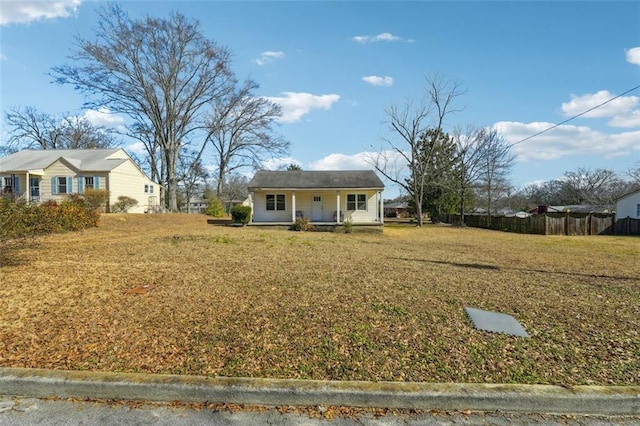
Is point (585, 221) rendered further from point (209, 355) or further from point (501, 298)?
point (209, 355)

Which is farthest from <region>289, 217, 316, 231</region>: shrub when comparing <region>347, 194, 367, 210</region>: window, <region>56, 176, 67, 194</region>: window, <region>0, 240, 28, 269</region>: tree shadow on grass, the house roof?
<region>56, 176, 67, 194</region>: window

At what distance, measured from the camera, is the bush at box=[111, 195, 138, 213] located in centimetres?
2488

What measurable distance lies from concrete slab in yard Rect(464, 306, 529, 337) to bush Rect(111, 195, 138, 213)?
25891mm

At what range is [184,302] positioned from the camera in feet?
15.4

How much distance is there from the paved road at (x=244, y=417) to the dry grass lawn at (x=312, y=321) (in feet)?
1.14

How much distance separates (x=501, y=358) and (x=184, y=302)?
146 inches

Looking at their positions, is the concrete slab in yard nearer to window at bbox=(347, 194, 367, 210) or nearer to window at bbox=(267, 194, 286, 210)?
window at bbox=(347, 194, 367, 210)

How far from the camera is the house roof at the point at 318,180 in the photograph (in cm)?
2223

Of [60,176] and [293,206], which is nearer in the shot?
[293,206]

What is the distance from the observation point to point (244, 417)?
A: 2.53m

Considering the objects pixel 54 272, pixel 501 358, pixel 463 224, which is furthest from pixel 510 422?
pixel 463 224

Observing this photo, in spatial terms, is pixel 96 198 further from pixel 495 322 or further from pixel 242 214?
pixel 495 322

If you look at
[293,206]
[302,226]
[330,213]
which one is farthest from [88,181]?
[330,213]

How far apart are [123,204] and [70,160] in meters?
4.73
